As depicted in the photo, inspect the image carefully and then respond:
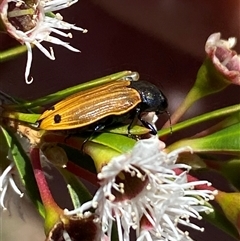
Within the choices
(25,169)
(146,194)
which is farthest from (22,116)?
(146,194)

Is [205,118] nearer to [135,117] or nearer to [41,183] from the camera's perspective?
[135,117]

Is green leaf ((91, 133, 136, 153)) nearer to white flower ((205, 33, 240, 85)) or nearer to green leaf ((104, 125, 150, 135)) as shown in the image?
green leaf ((104, 125, 150, 135))

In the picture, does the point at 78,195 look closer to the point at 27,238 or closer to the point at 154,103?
the point at 154,103

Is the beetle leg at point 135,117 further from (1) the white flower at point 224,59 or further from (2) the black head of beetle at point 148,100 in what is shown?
(1) the white flower at point 224,59

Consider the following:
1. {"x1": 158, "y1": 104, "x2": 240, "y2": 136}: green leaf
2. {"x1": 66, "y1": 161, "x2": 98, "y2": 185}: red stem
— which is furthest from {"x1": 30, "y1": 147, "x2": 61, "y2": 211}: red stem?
{"x1": 158, "y1": 104, "x2": 240, "y2": 136}: green leaf

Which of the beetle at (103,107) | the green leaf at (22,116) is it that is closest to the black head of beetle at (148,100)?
the beetle at (103,107)

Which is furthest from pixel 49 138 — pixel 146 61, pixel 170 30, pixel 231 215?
pixel 170 30

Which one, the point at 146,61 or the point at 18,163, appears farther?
the point at 146,61
